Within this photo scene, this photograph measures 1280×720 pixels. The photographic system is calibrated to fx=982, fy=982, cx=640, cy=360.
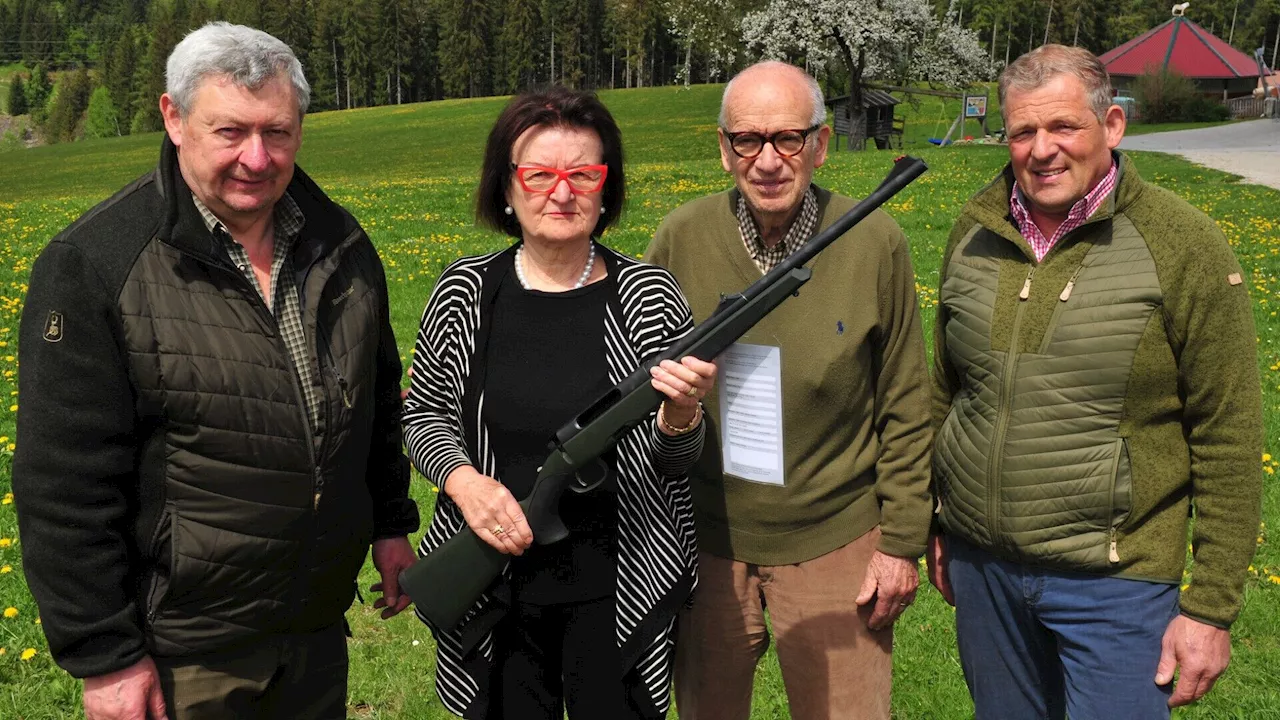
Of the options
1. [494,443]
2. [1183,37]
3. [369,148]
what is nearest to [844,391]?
[494,443]

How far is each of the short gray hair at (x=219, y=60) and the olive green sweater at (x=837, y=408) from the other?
5.10 ft

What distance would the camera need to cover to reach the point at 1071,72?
2.93 meters

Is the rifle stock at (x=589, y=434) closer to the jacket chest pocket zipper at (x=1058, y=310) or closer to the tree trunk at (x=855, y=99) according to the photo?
the jacket chest pocket zipper at (x=1058, y=310)

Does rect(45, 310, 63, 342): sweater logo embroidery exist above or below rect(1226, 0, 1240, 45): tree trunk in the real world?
below

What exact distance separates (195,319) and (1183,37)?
252 ft

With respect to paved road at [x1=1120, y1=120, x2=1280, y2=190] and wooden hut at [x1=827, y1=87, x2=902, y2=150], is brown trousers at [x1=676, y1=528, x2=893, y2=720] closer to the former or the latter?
paved road at [x1=1120, y1=120, x2=1280, y2=190]

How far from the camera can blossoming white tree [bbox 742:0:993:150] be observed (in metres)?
41.4

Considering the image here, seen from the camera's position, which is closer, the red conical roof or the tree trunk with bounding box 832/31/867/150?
the tree trunk with bounding box 832/31/867/150

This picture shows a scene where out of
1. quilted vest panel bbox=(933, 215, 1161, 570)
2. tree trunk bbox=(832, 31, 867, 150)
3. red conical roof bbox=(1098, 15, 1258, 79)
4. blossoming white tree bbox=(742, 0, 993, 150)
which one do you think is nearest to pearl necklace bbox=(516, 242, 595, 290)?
quilted vest panel bbox=(933, 215, 1161, 570)

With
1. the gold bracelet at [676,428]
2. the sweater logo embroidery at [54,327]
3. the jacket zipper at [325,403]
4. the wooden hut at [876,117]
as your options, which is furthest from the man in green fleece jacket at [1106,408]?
the wooden hut at [876,117]

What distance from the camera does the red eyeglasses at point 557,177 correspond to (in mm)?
2957

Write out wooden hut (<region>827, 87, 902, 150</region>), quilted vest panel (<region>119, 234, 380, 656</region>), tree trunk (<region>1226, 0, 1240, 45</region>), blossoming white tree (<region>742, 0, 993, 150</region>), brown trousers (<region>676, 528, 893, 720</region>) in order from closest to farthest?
quilted vest panel (<region>119, 234, 380, 656</region>), brown trousers (<region>676, 528, 893, 720</region>), blossoming white tree (<region>742, 0, 993, 150</region>), wooden hut (<region>827, 87, 902, 150</region>), tree trunk (<region>1226, 0, 1240, 45</region>)

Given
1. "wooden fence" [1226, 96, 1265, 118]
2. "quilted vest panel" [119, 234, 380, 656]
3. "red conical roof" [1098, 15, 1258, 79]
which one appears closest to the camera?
"quilted vest panel" [119, 234, 380, 656]

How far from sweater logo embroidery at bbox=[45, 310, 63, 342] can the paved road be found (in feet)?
78.8
